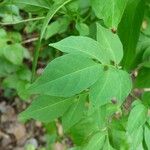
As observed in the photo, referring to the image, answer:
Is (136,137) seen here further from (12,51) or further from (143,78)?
(12,51)

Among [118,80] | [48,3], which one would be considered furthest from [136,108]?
[48,3]

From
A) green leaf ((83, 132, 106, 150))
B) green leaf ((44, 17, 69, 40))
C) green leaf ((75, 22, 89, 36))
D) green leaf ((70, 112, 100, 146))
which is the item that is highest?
green leaf ((75, 22, 89, 36))

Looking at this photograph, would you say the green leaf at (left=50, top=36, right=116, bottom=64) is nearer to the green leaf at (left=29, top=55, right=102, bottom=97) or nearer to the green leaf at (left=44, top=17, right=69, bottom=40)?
the green leaf at (left=29, top=55, right=102, bottom=97)

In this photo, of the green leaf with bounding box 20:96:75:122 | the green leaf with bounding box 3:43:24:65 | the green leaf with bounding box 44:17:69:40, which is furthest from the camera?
the green leaf with bounding box 3:43:24:65

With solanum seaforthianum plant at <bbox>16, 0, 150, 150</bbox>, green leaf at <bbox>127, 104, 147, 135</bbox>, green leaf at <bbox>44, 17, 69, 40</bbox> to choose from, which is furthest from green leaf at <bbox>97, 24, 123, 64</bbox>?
green leaf at <bbox>44, 17, 69, 40</bbox>

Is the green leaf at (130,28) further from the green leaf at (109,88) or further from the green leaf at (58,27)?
the green leaf at (58,27)

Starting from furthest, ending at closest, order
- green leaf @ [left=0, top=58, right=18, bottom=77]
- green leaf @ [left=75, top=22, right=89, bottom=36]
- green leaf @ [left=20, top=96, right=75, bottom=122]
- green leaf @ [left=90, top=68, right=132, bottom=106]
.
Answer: green leaf @ [left=0, top=58, right=18, bottom=77] → green leaf @ [left=75, top=22, right=89, bottom=36] → green leaf @ [left=20, top=96, right=75, bottom=122] → green leaf @ [left=90, top=68, right=132, bottom=106]

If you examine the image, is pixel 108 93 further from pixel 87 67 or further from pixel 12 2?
pixel 12 2

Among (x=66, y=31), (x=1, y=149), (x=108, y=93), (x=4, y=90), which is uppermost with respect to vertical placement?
(x=108, y=93)
